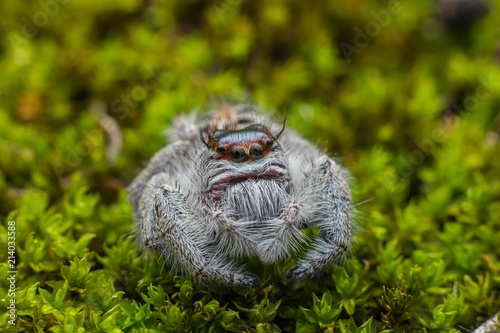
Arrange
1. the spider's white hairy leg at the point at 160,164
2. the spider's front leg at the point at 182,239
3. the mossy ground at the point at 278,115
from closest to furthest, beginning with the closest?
the spider's front leg at the point at 182,239 < the mossy ground at the point at 278,115 < the spider's white hairy leg at the point at 160,164

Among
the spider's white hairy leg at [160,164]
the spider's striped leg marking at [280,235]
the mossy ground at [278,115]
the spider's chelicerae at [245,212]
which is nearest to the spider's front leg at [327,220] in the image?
the spider's chelicerae at [245,212]

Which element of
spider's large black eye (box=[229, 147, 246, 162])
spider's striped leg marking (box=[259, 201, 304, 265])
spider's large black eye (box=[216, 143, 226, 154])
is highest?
spider's large black eye (box=[216, 143, 226, 154])

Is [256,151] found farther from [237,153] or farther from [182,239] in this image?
[182,239]

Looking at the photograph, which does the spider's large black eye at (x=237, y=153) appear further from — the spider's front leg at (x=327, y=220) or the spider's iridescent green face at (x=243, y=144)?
the spider's front leg at (x=327, y=220)

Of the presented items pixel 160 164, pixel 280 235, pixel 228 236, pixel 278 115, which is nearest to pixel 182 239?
pixel 228 236

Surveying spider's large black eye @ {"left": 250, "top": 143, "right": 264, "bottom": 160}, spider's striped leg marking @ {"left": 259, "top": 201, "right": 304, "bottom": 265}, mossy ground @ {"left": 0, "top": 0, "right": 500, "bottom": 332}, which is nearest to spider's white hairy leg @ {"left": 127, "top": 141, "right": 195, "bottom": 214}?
mossy ground @ {"left": 0, "top": 0, "right": 500, "bottom": 332}

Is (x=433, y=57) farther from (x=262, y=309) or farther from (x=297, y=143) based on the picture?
(x=262, y=309)

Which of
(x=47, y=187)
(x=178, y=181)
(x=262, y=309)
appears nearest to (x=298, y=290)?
(x=262, y=309)

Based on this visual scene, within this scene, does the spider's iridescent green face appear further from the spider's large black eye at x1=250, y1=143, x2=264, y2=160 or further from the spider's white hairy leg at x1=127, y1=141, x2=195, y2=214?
the spider's white hairy leg at x1=127, y1=141, x2=195, y2=214
